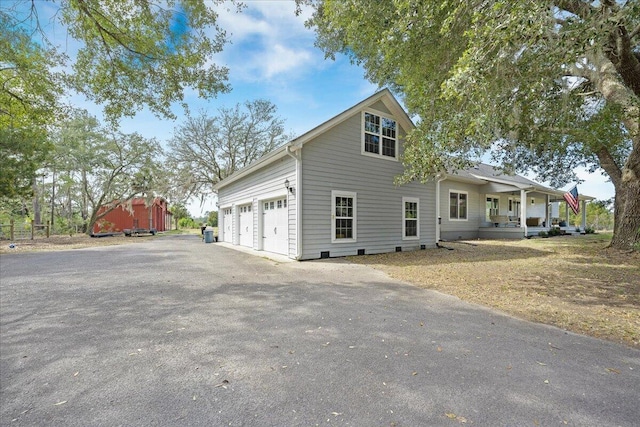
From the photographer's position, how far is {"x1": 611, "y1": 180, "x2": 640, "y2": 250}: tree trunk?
375 inches

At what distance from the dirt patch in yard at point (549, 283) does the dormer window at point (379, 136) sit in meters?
3.98

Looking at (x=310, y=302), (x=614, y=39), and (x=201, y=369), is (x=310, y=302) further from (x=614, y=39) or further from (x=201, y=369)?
(x=614, y=39)

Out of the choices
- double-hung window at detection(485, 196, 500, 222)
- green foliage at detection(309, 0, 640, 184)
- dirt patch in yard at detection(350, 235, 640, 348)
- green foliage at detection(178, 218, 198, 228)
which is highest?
green foliage at detection(309, 0, 640, 184)

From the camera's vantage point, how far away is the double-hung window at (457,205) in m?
16.6

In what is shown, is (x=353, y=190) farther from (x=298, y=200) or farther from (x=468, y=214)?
(x=468, y=214)

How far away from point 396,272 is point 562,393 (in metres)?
5.17

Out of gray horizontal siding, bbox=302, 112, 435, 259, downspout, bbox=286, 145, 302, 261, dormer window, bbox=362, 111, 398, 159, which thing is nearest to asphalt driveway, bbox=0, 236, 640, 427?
downspout, bbox=286, 145, 302, 261

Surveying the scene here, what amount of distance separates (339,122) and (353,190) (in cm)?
236

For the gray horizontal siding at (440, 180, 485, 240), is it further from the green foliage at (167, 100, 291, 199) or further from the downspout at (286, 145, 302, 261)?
the green foliage at (167, 100, 291, 199)

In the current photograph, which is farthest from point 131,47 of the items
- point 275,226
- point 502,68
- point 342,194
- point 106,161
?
point 106,161

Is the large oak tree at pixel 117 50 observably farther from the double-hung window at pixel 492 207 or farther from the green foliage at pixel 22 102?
the double-hung window at pixel 492 207

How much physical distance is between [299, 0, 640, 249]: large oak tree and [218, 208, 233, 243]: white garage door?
33.5ft

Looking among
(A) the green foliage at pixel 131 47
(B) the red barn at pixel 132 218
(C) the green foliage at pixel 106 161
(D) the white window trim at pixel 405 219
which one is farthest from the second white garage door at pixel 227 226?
(B) the red barn at pixel 132 218

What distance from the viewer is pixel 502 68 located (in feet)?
16.3
